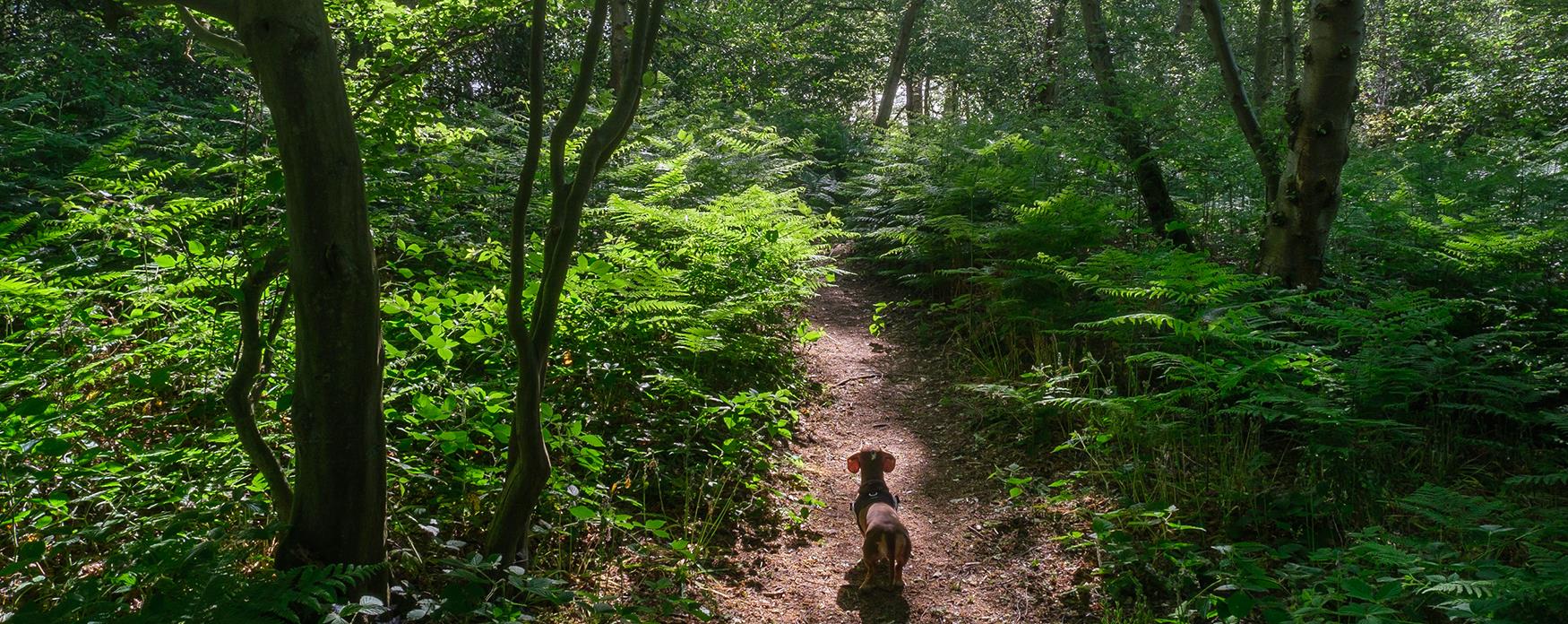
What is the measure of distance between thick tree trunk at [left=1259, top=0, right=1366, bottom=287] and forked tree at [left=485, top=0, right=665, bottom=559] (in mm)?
4864

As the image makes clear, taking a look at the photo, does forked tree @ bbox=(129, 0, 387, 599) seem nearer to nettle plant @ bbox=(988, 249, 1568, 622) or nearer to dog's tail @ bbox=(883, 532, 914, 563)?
dog's tail @ bbox=(883, 532, 914, 563)

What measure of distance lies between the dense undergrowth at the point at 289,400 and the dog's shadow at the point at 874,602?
748 mm

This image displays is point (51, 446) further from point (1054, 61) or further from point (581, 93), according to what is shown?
point (1054, 61)

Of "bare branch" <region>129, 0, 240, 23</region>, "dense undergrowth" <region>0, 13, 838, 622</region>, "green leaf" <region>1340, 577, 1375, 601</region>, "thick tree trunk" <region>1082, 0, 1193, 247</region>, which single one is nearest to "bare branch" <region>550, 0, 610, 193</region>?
"dense undergrowth" <region>0, 13, 838, 622</region>

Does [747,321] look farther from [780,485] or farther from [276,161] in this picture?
[276,161]

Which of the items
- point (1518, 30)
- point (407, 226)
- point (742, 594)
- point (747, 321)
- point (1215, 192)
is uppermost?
point (1518, 30)

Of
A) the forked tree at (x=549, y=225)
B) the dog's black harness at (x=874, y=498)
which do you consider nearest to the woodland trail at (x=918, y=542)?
the dog's black harness at (x=874, y=498)

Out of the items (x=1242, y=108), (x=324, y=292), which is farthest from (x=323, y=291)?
(x=1242, y=108)

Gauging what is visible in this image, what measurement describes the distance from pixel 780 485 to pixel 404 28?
10.9ft

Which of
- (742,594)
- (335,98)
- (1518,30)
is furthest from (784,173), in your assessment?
(1518,30)

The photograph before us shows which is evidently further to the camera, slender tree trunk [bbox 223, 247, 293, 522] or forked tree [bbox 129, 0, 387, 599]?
slender tree trunk [bbox 223, 247, 293, 522]

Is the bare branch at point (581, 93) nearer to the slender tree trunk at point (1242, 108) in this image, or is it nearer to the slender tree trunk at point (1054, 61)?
the slender tree trunk at point (1242, 108)

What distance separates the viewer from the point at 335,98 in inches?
93.9

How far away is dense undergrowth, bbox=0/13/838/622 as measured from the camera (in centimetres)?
261
